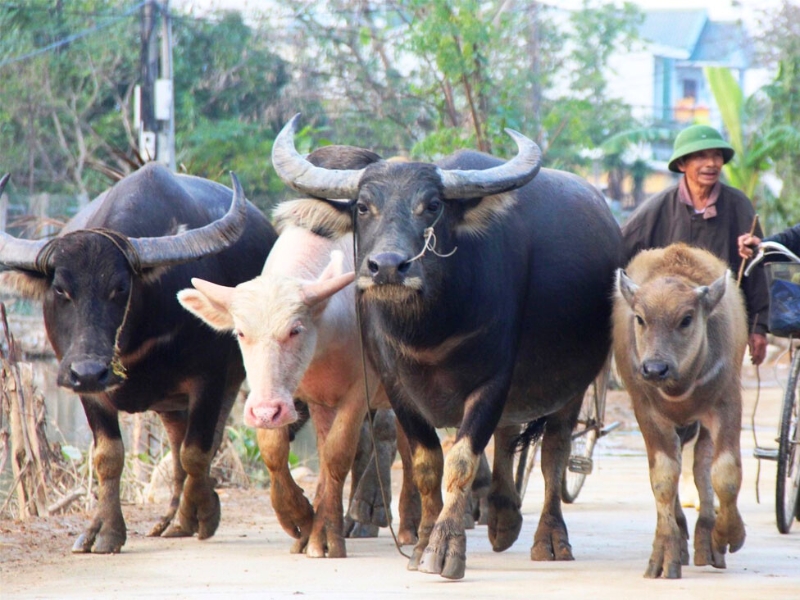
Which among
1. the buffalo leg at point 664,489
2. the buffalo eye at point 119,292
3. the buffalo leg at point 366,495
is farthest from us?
the buffalo leg at point 366,495

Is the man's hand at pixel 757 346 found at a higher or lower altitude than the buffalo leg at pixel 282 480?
higher

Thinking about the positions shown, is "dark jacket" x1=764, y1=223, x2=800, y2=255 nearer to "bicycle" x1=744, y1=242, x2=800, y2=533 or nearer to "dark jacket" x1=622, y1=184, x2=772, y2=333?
"dark jacket" x1=622, y1=184, x2=772, y2=333

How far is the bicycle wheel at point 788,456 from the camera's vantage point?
7.87 meters

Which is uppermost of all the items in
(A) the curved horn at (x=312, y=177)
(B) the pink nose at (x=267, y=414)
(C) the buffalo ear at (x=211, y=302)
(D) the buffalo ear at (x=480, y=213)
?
(A) the curved horn at (x=312, y=177)

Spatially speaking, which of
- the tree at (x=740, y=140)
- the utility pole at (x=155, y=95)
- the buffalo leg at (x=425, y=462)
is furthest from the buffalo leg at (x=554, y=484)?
the tree at (x=740, y=140)

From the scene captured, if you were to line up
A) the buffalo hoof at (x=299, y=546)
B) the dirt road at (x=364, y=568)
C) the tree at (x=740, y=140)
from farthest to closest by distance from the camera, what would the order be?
the tree at (x=740, y=140) < the buffalo hoof at (x=299, y=546) < the dirt road at (x=364, y=568)

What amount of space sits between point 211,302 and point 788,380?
11.7 feet

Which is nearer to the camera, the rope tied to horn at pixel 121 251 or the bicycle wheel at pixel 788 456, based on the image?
the rope tied to horn at pixel 121 251

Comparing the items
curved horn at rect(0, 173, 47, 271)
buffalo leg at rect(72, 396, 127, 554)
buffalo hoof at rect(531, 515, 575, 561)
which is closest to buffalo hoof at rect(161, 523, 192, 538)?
buffalo leg at rect(72, 396, 127, 554)

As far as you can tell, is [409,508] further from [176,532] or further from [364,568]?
[364,568]

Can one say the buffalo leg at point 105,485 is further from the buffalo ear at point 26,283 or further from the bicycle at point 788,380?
the bicycle at point 788,380

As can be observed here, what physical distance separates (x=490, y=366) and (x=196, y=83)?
860 inches

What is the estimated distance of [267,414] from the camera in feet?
20.2

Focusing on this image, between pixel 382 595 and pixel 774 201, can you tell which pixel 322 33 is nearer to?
pixel 774 201
